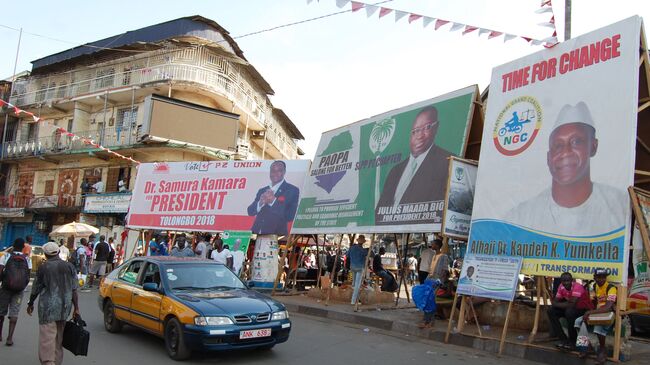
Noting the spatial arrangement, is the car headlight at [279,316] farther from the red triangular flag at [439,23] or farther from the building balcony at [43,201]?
the building balcony at [43,201]

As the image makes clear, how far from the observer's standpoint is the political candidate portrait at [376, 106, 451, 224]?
11164 mm

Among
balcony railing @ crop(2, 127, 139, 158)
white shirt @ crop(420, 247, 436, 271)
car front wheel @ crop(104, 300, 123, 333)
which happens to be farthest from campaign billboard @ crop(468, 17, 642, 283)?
balcony railing @ crop(2, 127, 139, 158)

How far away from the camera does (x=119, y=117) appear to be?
3459 centimetres

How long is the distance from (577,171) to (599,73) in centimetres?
163

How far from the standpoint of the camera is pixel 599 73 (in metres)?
8.26

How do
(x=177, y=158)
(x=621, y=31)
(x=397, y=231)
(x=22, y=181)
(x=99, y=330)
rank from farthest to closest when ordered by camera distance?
1. (x=22, y=181)
2. (x=177, y=158)
3. (x=397, y=231)
4. (x=99, y=330)
5. (x=621, y=31)

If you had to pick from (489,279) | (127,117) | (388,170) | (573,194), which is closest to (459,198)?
(489,279)

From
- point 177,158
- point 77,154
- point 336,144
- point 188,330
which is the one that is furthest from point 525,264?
point 77,154

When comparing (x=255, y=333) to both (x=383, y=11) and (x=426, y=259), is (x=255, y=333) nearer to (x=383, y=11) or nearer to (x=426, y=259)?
(x=383, y=11)

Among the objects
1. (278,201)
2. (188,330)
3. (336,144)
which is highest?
(336,144)

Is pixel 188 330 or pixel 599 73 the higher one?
pixel 599 73

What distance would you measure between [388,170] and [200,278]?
5.95m

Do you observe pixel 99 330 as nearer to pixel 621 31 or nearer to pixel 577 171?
pixel 577 171

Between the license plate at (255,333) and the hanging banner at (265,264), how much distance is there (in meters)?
8.38
